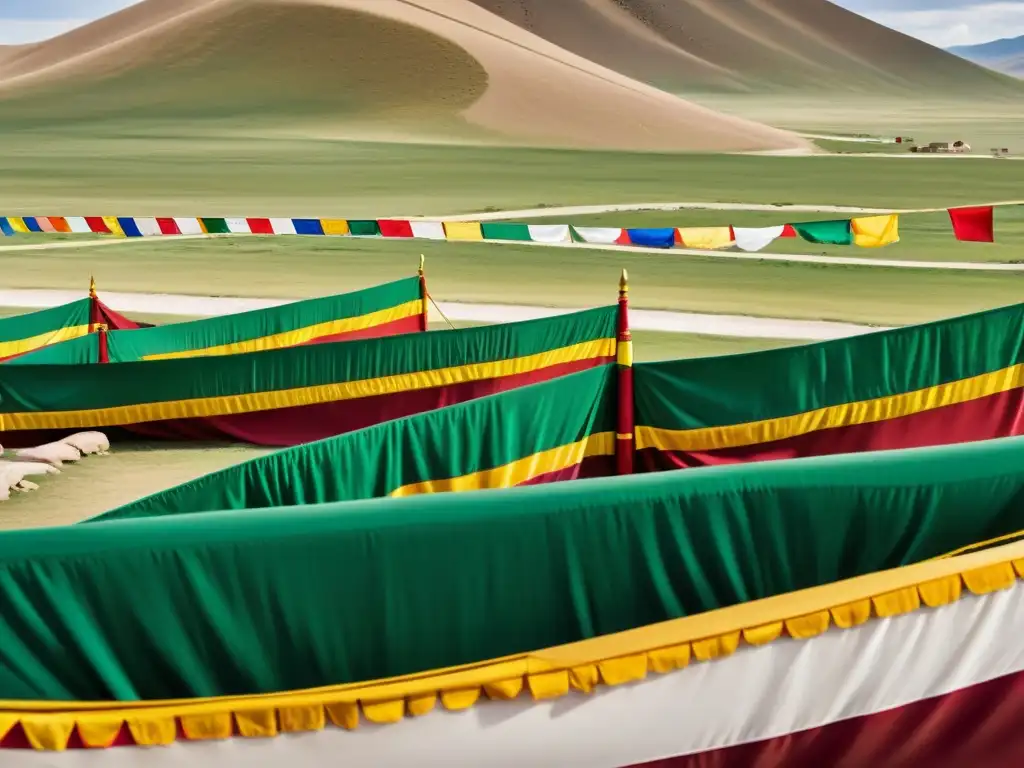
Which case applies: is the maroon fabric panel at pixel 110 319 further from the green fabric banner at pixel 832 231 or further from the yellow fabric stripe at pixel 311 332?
the green fabric banner at pixel 832 231

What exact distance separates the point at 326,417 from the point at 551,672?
6387 mm

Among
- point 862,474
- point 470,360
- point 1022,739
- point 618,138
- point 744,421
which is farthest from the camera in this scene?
point 618,138

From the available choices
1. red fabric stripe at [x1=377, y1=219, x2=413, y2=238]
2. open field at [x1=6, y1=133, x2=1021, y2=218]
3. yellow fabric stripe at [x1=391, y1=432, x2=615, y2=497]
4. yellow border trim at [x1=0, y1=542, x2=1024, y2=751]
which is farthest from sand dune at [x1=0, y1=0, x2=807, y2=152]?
yellow border trim at [x1=0, y1=542, x2=1024, y2=751]

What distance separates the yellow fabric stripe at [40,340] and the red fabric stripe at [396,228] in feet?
19.1

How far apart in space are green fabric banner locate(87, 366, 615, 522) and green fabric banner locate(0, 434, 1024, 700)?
98 centimetres

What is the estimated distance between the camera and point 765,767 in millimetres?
3889

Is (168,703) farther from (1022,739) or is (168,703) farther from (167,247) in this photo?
(167,247)

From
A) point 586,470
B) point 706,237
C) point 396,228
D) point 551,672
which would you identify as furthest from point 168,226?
point 551,672

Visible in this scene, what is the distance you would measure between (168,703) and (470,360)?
581 centimetres

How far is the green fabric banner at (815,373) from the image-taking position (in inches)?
300

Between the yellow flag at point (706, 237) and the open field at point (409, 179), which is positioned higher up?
the yellow flag at point (706, 237)

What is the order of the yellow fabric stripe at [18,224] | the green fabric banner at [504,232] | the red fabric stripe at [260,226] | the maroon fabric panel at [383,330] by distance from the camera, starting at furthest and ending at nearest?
the yellow fabric stripe at [18,224] → the red fabric stripe at [260,226] → the green fabric banner at [504,232] → the maroon fabric panel at [383,330]

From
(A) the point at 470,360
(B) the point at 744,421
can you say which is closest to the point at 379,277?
(A) the point at 470,360

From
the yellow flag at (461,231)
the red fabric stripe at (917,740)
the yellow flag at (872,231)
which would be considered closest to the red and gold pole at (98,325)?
the yellow flag at (461,231)
